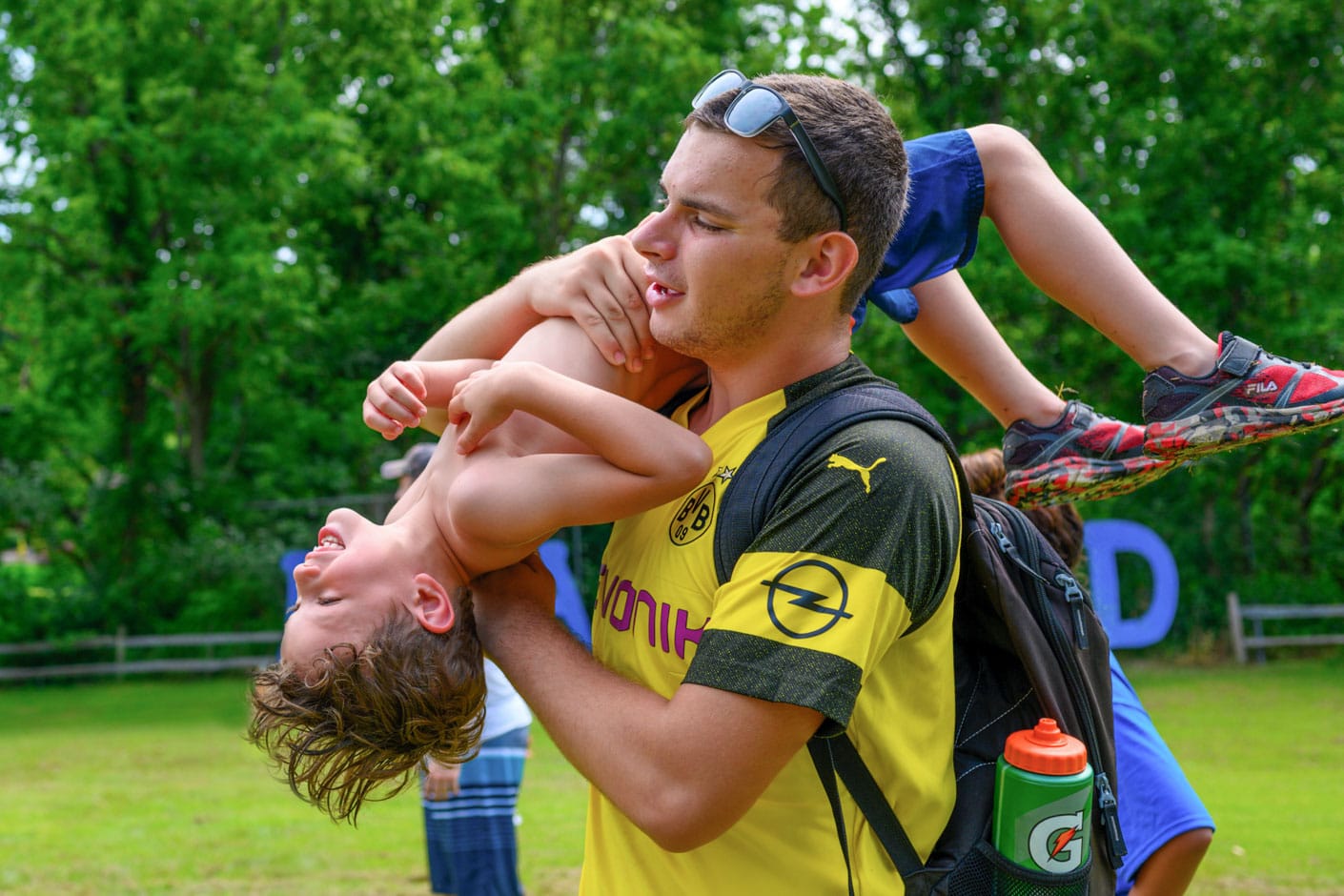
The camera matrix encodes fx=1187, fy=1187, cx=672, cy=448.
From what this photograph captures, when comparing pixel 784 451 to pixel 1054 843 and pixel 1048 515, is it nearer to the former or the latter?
pixel 1054 843

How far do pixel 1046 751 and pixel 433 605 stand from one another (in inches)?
41.3

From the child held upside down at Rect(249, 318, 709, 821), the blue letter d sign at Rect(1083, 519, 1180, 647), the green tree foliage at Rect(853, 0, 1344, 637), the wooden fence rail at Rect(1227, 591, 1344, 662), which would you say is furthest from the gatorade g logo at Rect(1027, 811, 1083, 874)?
the wooden fence rail at Rect(1227, 591, 1344, 662)

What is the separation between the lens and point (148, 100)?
57.0 ft

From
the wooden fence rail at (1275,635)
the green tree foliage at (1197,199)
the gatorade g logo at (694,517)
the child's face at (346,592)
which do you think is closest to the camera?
the gatorade g logo at (694,517)

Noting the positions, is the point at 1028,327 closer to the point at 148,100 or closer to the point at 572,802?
the point at 572,802

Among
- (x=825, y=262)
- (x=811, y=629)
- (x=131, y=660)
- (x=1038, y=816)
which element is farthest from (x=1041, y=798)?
(x=131, y=660)

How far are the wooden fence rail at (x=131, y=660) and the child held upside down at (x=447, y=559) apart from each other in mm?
16268

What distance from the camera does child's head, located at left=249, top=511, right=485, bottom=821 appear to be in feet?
6.52

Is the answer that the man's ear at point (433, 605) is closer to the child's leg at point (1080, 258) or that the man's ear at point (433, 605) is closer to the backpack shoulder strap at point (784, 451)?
the backpack shoulder strap at point (784, 451)

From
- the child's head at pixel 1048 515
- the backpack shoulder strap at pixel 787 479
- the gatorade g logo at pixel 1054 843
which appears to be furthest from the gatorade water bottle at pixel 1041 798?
the child's head at pixel 1048 515

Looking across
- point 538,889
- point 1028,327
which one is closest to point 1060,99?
point 1028,327

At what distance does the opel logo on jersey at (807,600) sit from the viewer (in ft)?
5.08

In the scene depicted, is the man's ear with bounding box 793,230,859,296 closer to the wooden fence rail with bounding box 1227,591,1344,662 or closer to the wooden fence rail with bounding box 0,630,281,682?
the wooden fence rail with bounding box 0,630,281,682

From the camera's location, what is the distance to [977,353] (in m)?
2.55
